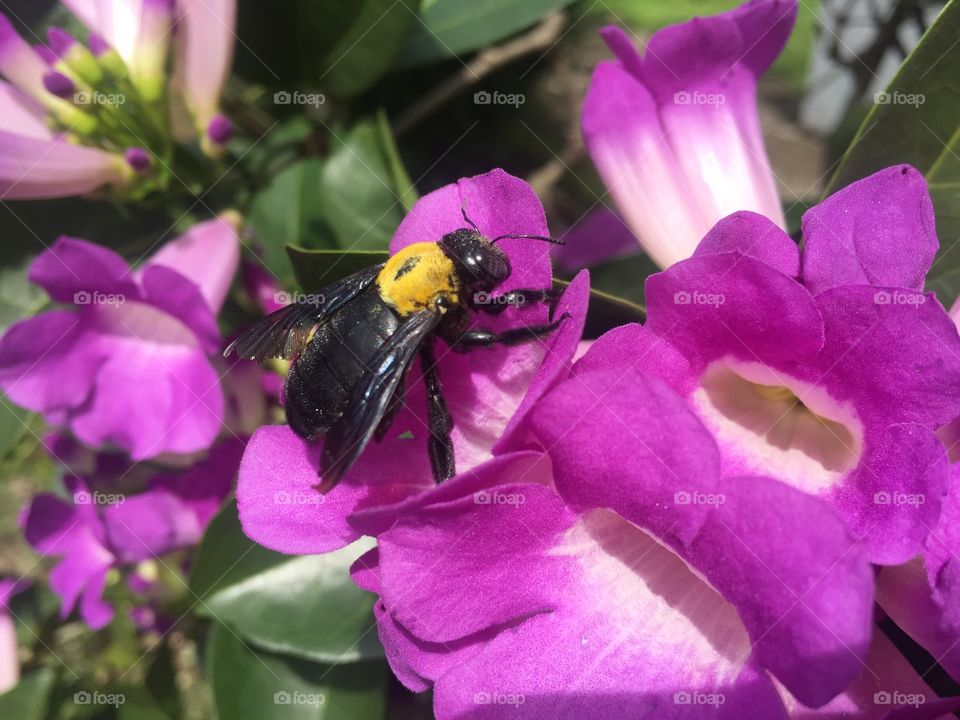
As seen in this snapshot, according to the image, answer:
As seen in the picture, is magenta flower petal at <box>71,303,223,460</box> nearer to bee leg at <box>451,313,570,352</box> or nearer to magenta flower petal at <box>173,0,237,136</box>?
magenta flower petal at <box>173,0,237,136</box>

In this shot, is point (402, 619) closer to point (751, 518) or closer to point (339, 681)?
point (751, 518)

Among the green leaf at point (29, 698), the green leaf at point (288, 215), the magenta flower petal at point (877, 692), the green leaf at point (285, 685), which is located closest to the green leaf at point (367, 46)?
the green leaf at point (288, 215)

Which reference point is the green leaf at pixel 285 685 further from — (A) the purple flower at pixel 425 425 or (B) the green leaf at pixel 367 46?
(B) the green leaf at pixel 367 46

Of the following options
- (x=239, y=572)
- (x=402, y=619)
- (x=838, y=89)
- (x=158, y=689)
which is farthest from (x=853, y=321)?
(x=838, y=89)

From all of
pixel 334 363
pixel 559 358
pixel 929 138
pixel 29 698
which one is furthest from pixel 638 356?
pixel 29 698

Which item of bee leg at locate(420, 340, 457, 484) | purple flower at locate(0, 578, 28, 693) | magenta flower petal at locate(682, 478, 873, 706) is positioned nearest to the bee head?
bee leg at locate(420, 340, 457, 484)

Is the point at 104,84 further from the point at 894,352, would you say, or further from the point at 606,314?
the point at 894,352
